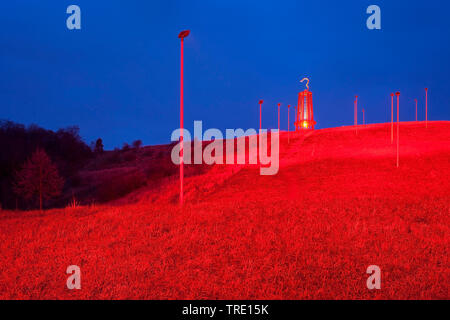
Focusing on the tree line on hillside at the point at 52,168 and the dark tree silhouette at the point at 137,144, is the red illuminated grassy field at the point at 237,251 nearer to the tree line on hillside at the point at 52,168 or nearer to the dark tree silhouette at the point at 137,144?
the tree line on hillside at the point at 52,168

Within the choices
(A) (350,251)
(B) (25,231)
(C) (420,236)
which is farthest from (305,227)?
(B) (25,231)

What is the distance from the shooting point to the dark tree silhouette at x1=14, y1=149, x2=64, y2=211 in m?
35.2

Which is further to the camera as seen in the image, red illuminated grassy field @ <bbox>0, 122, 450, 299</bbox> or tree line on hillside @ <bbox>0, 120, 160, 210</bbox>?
tree line on hillside @ <bbox>0, 120, 160, 210</bbox>

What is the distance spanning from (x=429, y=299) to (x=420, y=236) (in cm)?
366

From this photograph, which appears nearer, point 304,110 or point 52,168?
point 52,168

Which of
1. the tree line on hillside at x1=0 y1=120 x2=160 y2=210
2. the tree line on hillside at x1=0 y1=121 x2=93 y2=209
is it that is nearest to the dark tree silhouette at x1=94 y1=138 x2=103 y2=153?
the tree line on hillside at x1=0 y1=120 x2=160 y2=210

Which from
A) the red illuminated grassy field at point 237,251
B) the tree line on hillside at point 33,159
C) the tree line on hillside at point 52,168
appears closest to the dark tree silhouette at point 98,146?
the tree line on hillside at point 52,168

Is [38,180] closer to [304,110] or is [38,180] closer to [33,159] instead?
[33,159]

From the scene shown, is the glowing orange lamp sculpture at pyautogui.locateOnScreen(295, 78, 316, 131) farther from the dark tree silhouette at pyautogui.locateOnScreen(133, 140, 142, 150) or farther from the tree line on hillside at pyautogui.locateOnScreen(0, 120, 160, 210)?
the dark tree silhouette at pyautogui.locateOnScreen(133, 140, 142, 150)

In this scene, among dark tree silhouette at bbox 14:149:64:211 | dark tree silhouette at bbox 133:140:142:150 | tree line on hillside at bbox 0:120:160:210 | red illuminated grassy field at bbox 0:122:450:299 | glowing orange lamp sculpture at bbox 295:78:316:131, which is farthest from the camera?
dark tree silhouette at bbox 133:140:142:150

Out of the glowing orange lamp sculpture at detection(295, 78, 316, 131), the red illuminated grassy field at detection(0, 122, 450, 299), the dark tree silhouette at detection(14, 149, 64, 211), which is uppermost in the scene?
the glowing orange lamp sculpture at detection(295, 78, 316, 131)

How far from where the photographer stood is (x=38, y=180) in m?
35.5

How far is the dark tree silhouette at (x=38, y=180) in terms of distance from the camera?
115 feet

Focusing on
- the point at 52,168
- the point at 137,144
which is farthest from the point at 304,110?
the point at 137,144
